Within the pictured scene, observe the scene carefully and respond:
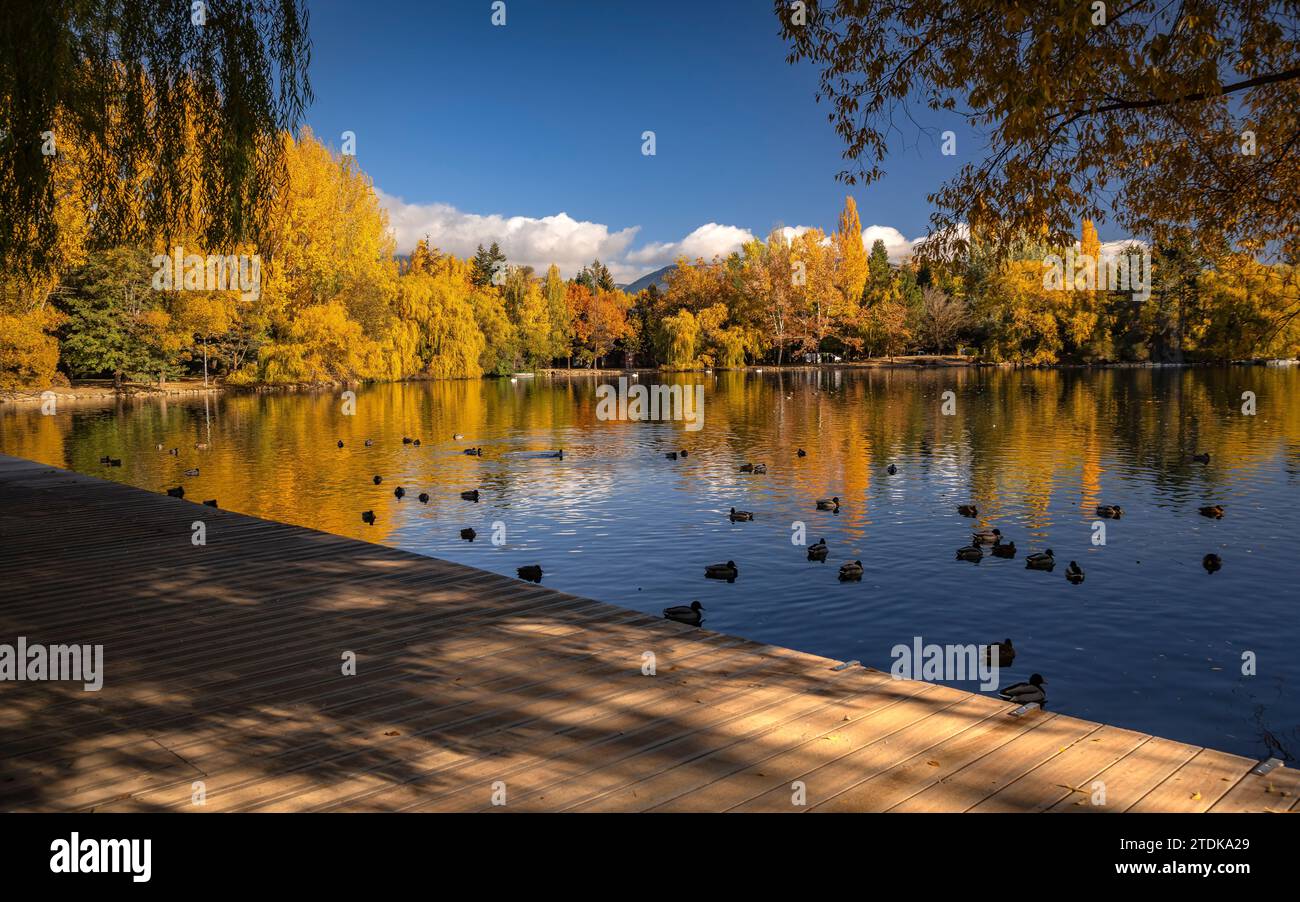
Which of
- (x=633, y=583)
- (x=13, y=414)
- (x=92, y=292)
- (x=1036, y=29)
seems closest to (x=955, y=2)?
(x=1036, y=29)

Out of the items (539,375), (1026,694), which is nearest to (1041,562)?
(1026,694)

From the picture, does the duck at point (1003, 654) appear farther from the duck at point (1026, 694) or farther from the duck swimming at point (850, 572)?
the duck swimming at point (850, 572)

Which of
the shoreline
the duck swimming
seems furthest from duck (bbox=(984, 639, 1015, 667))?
the shoreline

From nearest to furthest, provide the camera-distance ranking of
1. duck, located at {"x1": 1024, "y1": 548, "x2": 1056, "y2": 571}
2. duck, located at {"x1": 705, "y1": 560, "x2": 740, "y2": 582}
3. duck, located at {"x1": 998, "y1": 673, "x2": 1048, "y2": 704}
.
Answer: duck, located at {"x1": 998, "y1": 673, "x2": 1048, "y2": 704} < duck, located at {"x1": 705, "y1": 560, "x2": 740, "y2": 582} < duck, located at {"x1": 1024, "y1": 548, "x2": 1056, "y2": 571}

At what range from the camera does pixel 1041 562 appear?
494 inches

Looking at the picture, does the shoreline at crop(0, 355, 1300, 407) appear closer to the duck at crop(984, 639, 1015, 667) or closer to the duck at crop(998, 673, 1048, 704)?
the duck at crop(984, 639, 1015, 667)

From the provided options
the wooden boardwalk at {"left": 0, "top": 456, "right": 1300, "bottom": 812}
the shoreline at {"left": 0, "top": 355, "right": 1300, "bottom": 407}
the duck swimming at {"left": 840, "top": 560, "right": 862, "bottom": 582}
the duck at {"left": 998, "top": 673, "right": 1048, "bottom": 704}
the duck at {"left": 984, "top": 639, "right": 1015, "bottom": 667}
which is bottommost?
the duck at {"left": 984, "top": 639, "right": 1015, "bottom": 667}

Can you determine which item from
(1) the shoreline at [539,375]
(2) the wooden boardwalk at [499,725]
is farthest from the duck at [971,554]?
(1) the shoreline at [539,375]

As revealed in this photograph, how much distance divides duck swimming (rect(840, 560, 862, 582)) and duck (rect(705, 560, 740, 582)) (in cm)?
147

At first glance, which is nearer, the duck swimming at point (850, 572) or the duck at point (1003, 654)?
the duck at point (1003, 654)

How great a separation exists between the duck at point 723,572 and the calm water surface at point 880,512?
0.15m

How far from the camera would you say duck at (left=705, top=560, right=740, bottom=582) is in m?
12.2

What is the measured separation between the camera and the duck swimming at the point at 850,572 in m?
12.2

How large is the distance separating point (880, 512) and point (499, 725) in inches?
524
